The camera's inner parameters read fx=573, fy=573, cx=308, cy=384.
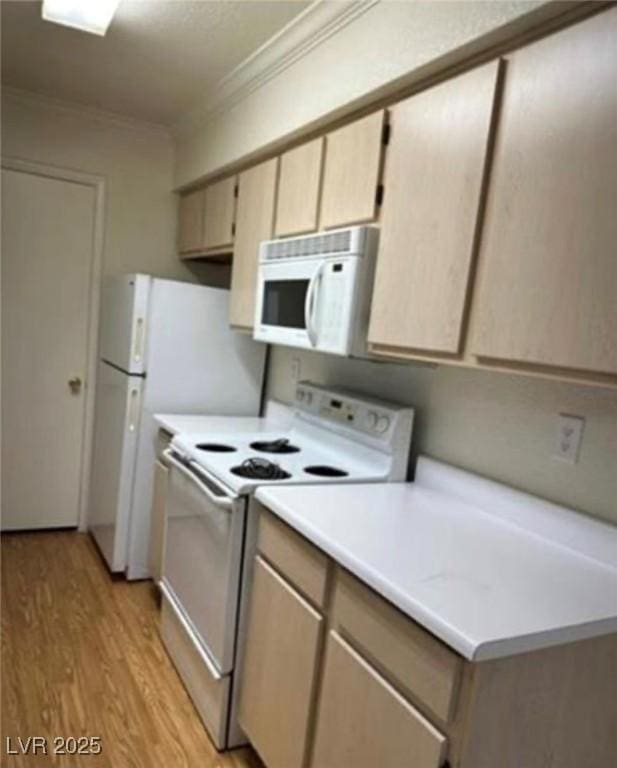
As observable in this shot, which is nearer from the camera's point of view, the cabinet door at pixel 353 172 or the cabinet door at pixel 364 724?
the cabinet door at pixel 364 724

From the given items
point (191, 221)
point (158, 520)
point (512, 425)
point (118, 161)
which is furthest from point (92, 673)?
point (118, 161)

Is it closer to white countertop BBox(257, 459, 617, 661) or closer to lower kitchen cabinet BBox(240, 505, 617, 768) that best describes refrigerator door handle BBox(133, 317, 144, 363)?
white countertop BBox(257, 459, 617, 661)

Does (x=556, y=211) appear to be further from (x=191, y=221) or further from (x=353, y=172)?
(x=191, y=221)

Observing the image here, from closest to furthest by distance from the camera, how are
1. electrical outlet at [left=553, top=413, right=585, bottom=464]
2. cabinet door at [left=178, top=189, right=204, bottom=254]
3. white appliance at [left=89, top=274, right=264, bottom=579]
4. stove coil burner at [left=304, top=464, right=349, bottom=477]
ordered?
1. electrical outlet at [left=553, top=413, right=585, bottom=464]
2. stove coil burner at [left=304, top=464, right=349, bottom=477]
3. white appliance at [left=89, top=274, right=264, bottom=579]
4. cabinet door at [left=178, top=189, right=204, bottom=254]

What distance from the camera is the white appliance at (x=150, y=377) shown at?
2736mm

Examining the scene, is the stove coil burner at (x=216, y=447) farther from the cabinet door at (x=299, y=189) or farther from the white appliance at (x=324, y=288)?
the cabinet door at (x=299, y=189)

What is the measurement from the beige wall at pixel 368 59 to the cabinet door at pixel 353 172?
9 cm

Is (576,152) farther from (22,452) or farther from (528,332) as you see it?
(22,452)

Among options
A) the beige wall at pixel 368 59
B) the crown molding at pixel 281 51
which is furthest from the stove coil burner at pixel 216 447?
the crown molding at pixel 281 51

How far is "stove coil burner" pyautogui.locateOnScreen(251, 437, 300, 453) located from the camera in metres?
2.25

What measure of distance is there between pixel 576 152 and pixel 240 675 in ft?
5.55

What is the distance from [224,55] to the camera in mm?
2314

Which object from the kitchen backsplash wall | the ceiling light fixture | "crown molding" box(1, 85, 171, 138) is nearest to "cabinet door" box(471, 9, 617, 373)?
the kitchen backsplash wall

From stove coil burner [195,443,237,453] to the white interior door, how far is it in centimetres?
156
